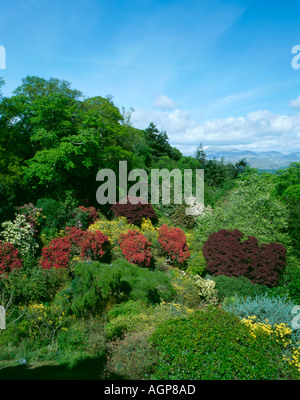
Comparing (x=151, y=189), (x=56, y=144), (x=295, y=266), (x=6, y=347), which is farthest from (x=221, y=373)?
(x=151, y=189)

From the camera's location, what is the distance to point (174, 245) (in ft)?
39.9

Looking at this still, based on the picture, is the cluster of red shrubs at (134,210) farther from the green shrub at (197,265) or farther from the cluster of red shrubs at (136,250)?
the green shrub at (197,265)

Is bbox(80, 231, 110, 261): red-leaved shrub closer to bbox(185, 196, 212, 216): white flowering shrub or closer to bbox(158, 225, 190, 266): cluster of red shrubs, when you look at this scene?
bbox(158, 225, 190, 266): cluster of red shrubs

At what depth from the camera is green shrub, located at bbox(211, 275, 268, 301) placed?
31.0 ft

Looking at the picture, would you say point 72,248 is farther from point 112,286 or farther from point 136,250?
point 112,286

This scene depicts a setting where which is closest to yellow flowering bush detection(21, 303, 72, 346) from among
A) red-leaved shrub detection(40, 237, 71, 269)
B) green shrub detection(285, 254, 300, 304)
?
red-leaved shrub detection(40, 237, 71, 269)

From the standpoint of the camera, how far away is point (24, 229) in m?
10.2

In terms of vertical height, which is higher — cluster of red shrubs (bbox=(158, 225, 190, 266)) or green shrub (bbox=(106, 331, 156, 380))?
cluster of red shrubs (bbox=(158, 225, 190, 266))

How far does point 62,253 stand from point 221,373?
736 cm

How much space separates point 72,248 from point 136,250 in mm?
2789

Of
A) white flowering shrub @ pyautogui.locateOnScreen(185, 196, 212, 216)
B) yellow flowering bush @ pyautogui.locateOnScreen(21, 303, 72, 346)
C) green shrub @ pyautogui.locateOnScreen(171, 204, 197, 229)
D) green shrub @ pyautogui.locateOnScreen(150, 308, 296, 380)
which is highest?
white flowering shrub @ pyautogui.locateOnScreen(185, 196, 212, 216)

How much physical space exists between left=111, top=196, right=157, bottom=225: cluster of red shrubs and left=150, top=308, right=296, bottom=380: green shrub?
27.0ft

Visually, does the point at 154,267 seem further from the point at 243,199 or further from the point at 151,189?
the point at 151,189

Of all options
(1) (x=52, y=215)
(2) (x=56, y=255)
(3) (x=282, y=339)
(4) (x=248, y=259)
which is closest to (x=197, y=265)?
(4) (x=248, y=259)
